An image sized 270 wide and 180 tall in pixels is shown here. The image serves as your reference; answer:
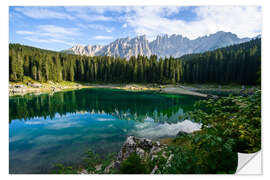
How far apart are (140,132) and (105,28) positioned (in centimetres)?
694

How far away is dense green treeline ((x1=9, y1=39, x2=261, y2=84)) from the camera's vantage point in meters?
33.5

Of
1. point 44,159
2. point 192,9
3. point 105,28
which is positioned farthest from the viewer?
point 105,28

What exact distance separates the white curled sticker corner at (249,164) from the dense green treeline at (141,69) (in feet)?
108

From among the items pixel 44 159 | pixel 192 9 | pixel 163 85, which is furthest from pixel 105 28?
pixel 163 85

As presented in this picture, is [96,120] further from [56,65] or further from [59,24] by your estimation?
[56,65]

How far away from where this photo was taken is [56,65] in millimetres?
45500

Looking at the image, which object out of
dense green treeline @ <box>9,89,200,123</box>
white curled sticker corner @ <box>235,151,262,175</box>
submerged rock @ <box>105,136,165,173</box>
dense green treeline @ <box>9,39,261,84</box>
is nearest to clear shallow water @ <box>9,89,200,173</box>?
dense green treeline @ <box>9,89,200,123</box>

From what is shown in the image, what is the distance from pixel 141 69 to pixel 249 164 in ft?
142

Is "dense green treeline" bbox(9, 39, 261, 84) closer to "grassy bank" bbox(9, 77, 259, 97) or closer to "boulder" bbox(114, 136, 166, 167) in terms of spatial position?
"grassy bank" bbox(9, 77, 259, 97)

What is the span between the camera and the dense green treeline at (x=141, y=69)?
3352 centimetres

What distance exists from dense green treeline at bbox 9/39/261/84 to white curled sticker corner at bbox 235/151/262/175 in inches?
1291

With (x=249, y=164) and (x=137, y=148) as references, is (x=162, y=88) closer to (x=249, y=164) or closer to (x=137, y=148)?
(x=137, y=148)
